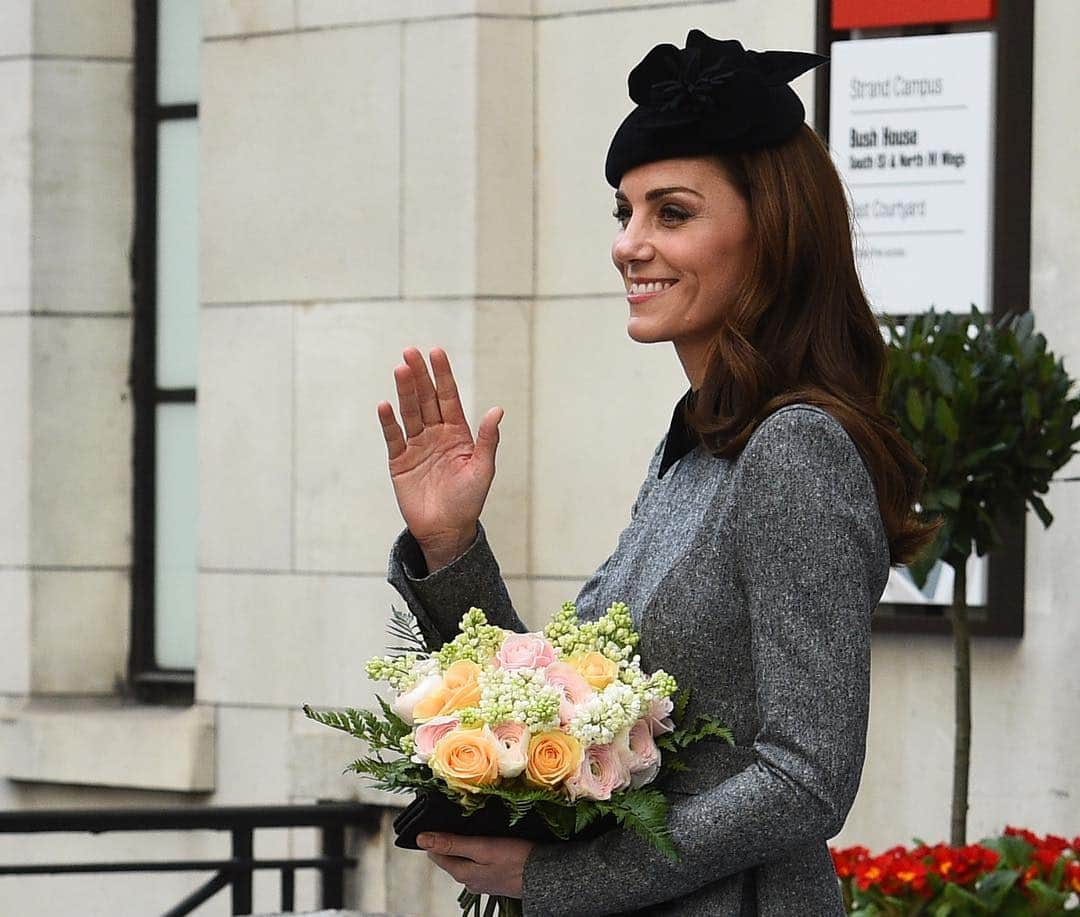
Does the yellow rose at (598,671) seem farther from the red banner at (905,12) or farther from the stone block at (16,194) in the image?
the stone block at (16,194)

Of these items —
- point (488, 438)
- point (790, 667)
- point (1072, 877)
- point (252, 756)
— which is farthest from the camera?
point (252, 756)

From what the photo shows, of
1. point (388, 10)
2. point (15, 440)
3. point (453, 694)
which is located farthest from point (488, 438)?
point (15, 440)

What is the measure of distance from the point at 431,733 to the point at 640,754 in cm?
25

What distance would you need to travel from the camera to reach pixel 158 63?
8023mm

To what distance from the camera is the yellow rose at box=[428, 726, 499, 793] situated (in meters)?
2.30

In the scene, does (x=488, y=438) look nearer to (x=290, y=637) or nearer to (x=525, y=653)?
(x=525, y=653)

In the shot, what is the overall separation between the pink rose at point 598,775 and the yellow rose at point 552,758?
12 millimetres

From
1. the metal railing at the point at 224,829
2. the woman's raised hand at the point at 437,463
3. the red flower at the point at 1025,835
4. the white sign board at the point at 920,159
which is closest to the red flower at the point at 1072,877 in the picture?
the red flower at the point at 1025,835

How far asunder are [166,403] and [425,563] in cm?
539

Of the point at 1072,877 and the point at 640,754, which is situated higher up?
the point at 640,754

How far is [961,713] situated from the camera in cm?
541

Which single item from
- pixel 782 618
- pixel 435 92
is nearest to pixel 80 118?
pixel 435 92

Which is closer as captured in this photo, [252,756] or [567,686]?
[567,686]

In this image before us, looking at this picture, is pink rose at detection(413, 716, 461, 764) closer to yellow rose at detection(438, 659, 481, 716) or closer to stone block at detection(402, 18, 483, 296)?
yellow rose at detection(438, 659, 481, 716)
